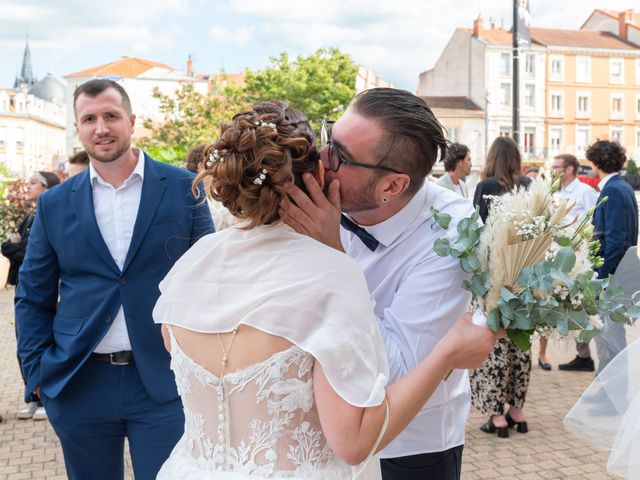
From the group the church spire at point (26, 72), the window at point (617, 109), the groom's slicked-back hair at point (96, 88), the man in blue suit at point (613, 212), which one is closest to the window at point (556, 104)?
the window at point (617, 109)

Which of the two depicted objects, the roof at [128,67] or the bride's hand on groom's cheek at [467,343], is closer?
the bride's hand on groom's cheek at [467,343]

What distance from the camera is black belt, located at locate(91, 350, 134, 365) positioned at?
3180mm

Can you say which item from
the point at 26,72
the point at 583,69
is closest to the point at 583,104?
the point at 583,69

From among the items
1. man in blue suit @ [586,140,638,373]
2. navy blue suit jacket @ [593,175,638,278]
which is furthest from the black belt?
navy blue suit jacket @ [593,175,638,278]

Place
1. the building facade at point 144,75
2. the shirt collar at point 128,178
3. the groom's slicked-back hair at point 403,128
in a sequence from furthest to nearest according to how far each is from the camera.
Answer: the building facade at point 144,75 → the shirt collar at point 128,178 → the groom's slicked-back hair at point 403,128

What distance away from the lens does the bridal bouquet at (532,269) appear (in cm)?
189

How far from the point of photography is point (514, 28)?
486 inches

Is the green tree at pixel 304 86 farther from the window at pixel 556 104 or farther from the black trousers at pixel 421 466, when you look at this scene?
the black trousers at pixel 421 466

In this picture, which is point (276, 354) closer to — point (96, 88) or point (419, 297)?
point (419, 297)

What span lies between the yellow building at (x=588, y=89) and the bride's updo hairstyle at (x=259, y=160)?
6548cm

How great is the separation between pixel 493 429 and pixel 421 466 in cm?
403

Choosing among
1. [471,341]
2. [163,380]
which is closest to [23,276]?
[163,380]

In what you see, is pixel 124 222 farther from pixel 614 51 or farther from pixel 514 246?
pixel 614 51

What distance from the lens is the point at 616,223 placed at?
22.4 feet
